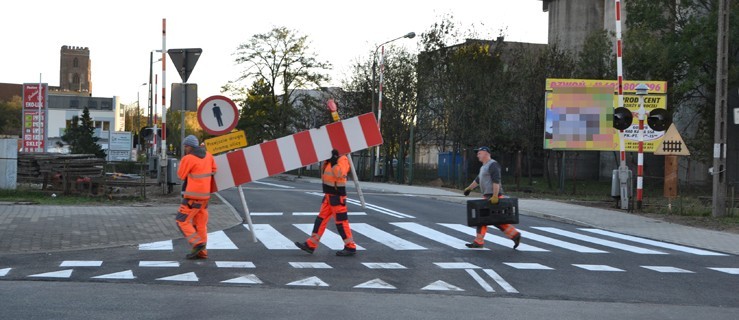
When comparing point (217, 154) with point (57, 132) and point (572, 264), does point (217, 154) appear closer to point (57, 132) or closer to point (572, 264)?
point (572, 264)

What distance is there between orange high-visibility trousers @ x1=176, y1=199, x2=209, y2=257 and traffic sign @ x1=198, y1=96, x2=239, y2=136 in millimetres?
1959

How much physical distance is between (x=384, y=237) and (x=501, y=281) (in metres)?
4.90

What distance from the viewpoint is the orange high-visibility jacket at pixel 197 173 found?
10.7 m

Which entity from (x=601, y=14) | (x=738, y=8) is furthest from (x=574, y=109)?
(x=601, y=14)

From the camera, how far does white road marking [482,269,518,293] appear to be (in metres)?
8.93

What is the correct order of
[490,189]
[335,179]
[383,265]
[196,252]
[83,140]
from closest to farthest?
[383,265]
[196,252]
[335,179]
[490,189]
[83,140]

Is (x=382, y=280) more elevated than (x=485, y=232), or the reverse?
(x=485, y=232)

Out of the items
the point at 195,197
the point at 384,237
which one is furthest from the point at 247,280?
the point at 384,237

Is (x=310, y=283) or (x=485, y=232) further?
(x=485, y=232)

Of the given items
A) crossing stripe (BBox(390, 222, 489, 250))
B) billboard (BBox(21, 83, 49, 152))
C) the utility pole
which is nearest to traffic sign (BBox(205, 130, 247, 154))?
crossing stripe (BBox(390, 222, 489, 250))

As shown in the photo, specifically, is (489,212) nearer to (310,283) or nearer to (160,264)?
(310,283)

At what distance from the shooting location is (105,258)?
1083cm

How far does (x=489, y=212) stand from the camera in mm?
12664

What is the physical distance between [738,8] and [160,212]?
1209 inches
